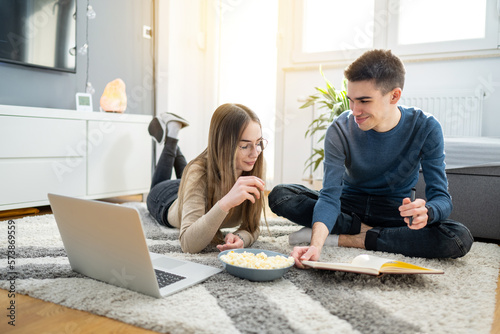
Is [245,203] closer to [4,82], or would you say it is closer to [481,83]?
[4,82]

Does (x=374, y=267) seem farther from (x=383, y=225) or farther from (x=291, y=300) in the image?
(x=383, y=225)

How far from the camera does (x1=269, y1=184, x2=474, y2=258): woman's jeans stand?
1.49 m

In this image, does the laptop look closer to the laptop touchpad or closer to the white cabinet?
the laptop touchpad

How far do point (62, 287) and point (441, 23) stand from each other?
3188 millimetres

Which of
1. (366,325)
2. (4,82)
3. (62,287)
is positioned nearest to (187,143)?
(4,82)

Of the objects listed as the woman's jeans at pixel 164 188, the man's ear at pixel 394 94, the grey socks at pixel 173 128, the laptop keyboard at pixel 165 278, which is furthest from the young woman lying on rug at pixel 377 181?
the grey socks at pixel 173 128

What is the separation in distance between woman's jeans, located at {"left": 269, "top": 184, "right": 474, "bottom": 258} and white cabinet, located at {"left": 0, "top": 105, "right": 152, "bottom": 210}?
1.41m

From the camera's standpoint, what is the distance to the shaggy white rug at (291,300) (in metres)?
0.90

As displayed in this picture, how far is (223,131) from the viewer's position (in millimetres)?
1443

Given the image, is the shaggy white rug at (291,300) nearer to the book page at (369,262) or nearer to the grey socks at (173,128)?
the book page at (369,262)

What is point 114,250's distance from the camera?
40.7 inches

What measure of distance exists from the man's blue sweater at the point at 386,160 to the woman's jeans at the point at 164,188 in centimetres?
84

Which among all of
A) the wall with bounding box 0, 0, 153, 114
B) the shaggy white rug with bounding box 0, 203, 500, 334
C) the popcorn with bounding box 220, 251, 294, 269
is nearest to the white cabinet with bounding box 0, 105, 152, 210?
the wall with bounding box 0, 0, 153, 114

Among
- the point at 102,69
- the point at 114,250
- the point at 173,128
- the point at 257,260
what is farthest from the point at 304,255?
the point at 102,69
